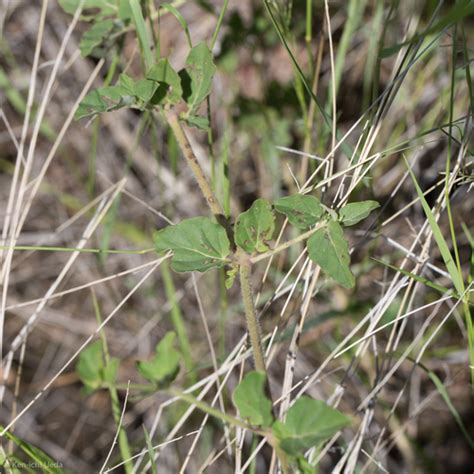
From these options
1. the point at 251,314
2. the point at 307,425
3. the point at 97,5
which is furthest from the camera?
the point at 97,5

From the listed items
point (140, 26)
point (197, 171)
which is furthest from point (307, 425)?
point (140, 26)

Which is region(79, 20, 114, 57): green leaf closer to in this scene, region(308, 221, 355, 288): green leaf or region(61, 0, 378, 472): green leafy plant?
region(61, 0, 378, 472): green leafy plant

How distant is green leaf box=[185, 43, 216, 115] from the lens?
2.92 feet

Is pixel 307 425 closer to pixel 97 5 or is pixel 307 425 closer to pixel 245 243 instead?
pixel 245 243

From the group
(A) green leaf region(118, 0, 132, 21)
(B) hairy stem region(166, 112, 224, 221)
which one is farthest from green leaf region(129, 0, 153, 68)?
(B) hairy stem region(166, 112, 224, 221)

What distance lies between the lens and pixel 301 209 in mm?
820

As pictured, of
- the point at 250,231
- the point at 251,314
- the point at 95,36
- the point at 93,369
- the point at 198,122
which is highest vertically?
the point at 95,36

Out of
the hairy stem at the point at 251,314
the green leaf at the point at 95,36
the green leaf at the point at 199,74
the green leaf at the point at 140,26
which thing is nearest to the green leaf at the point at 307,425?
the hairy stem at the point at 251,314

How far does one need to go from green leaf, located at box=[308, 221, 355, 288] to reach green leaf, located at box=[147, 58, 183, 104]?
286 millimetres

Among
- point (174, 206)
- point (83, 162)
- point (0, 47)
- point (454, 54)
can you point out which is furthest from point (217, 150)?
point (454, 54)

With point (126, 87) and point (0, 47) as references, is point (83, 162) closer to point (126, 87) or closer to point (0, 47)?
point (0, 47)

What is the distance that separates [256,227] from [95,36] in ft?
1.72

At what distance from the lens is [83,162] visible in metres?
2.10

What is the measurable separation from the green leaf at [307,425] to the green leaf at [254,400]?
0.02 m
